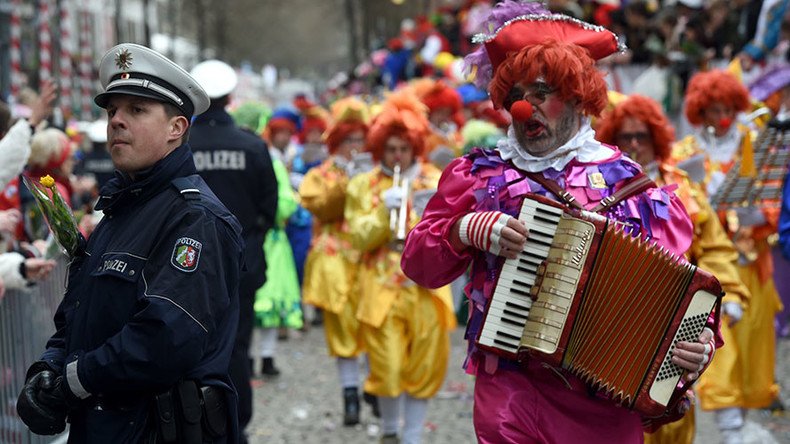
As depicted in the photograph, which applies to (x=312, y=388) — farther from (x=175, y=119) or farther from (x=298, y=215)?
(x=175, y=119)

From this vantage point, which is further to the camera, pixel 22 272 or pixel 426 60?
pixel 426 60

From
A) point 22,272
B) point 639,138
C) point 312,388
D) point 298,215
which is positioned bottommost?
point 312,388

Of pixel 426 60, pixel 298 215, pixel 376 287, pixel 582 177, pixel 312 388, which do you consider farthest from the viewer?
pixel 426 60

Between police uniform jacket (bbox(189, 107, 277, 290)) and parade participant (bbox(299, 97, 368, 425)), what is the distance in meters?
1.09

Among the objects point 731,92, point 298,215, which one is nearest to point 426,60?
point 298,215

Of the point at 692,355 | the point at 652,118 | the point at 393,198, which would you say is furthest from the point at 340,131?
the point at 692,355

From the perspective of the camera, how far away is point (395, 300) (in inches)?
256

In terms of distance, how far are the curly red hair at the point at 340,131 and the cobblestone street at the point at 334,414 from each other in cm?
197

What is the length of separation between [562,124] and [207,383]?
153 centimetres

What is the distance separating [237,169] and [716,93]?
3055 mm

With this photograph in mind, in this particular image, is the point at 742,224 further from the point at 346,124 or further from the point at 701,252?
the point at 346,124

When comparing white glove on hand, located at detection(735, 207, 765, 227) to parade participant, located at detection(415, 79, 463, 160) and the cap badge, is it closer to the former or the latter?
the cap badge

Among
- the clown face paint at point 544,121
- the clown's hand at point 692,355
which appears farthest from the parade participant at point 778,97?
the clown's hand at point 692,355

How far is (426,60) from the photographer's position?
21.7 meters
